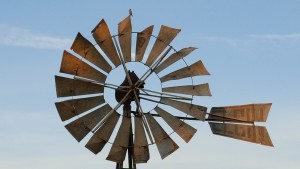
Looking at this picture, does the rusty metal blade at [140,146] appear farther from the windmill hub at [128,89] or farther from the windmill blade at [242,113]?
the windmill blade at [242,113]

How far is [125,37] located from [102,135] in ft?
5.83

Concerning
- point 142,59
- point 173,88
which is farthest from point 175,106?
point 142,59

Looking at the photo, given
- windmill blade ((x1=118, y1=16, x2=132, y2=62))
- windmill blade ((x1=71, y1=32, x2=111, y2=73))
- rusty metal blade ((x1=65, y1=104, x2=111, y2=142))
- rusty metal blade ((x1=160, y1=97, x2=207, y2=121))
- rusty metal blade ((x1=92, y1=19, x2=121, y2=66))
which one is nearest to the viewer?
rusty metal blade ((x1=65, y1=104, x2=111, y2=142))

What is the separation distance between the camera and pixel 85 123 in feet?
33.9

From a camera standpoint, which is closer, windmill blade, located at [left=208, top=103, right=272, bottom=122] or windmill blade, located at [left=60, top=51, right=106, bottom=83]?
windmill blade, located at [left=60, top=51, right=106, bottom=83]

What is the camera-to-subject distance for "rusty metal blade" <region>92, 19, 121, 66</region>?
10.5m

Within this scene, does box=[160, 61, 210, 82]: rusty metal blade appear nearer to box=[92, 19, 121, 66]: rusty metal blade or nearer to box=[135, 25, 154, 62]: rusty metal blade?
box=[135, 25, 154, 62]: rusty metal blade

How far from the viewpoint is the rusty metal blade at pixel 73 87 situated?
1026 centimetres

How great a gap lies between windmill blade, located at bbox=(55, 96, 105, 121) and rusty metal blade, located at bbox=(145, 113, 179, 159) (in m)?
0.94

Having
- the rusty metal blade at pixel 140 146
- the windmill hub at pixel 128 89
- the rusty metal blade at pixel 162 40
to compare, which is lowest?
the rusty metal blade at pixel 140 146

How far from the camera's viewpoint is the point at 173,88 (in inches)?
426

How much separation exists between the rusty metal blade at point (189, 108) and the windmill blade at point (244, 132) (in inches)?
19.6

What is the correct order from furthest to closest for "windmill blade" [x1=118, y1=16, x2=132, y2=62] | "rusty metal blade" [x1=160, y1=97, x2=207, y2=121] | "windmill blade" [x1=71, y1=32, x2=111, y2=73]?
"rusty metal blade" [x1=160, y1=97, x2=207, y2=121] < "windmill blade" [x1=118, y1=16, x2=132, y2=62] < "windmill blade" [x1=71, y1=32, x2=111, y2=73]

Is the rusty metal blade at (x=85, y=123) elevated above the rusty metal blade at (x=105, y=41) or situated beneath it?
situated beneath
